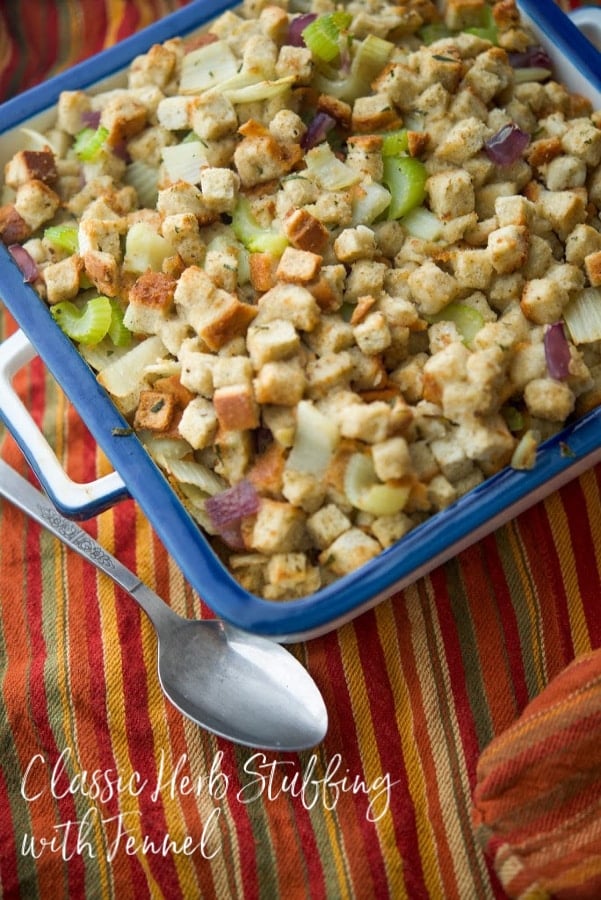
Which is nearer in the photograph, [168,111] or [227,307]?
[227,307]

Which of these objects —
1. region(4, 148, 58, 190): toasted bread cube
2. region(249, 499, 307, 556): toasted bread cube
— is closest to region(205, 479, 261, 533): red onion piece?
region(249, 499, 307, 556): toasted bread cube

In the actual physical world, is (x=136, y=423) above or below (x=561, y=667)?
above

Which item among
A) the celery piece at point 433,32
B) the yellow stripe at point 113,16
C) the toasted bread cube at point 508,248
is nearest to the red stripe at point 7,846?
the toasted bread cube at point 508,248

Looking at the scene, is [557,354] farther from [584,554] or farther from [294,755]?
[294,755]

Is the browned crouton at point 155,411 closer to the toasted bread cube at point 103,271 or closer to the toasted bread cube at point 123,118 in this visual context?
the toasted bread cube at point 103,271

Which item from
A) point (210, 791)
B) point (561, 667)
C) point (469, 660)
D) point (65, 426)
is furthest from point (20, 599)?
point (561, 667)

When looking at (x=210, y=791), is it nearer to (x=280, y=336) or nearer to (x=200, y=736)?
(x=200, y=736)

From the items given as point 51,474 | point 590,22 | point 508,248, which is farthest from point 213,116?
point 590,22
